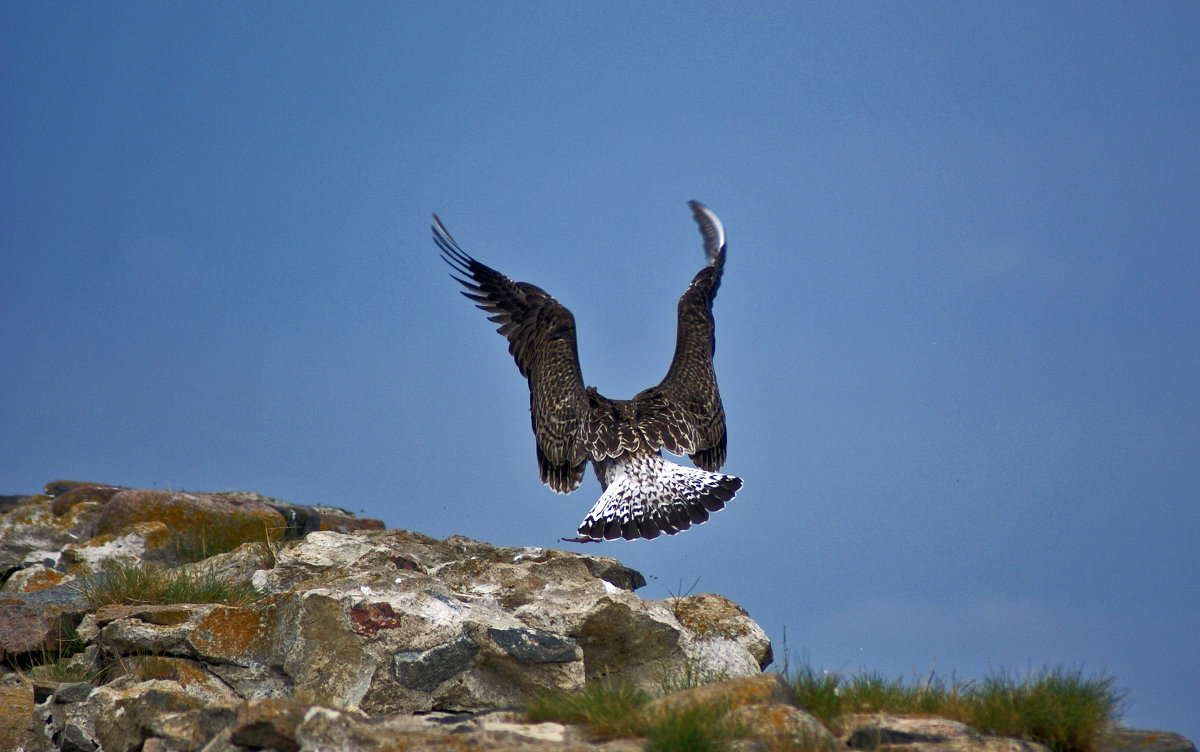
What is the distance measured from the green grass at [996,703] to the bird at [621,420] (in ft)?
12.0

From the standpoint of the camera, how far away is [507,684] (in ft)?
21.6

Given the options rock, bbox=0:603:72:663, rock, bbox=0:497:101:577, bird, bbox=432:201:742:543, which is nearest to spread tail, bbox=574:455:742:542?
bird, bbox=432:201:742:543

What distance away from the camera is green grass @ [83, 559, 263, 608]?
8070 millimetres

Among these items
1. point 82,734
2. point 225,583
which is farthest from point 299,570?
point 82,734

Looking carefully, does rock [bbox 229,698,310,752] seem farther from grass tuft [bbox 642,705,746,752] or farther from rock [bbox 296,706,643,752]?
grass tuft [bbox 642,705,746,752]

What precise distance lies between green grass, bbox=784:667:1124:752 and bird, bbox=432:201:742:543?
366cm

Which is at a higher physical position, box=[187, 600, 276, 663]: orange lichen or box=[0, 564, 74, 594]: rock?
box=[0, 564, 74, 594]: rock

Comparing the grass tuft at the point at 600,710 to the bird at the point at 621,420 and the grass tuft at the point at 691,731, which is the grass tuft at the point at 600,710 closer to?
the grass tuft at the point at 691,731

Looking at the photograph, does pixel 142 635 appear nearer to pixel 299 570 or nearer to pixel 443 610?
pixel 299 570

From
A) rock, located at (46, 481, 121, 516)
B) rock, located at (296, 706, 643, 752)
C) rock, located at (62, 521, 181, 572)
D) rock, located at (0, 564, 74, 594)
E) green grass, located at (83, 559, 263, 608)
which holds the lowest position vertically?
rock, located at (296, 706, 643, 752)

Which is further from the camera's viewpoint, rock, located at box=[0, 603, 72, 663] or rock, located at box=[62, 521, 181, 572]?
rock, located at box=[62, 521, 181, 572]

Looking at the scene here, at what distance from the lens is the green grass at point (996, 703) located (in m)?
5.32

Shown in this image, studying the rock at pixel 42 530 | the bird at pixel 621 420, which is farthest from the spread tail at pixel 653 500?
the rock at pixel 42 530

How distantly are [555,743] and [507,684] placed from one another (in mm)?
1912
